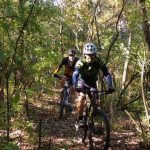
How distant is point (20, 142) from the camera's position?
828 centimetres

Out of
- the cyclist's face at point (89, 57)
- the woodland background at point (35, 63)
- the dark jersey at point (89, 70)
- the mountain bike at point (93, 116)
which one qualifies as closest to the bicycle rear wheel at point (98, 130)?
the mountain bike at point (93, 116)

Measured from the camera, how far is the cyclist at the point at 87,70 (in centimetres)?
782

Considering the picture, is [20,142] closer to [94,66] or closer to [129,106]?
[94,66]

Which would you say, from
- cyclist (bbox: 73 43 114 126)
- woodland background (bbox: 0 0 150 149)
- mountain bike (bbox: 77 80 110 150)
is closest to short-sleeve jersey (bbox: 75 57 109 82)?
cyclist (bbox: 73 43 114 126)

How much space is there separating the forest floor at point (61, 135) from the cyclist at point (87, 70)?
2.82 ft

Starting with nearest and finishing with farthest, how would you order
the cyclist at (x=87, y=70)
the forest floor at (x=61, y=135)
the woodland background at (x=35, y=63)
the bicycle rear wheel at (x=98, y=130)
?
the woodland background at (x=35, y=63) < the bicycle rear wheel at (x=98, y=130) < the cyclist at (x=87, y=70) < the forest floor at (x=61, y=135)

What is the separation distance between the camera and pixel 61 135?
9828 mm

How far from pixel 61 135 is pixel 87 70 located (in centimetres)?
254

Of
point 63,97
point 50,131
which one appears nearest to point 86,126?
point 50,131

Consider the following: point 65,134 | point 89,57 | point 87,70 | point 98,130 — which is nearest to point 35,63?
point 65,134

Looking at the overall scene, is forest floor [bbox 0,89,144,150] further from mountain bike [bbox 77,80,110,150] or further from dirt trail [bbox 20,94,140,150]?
mountain bike [bbox 77,80,110,150]

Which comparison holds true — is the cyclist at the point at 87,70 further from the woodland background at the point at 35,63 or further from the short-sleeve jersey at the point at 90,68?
the woodland background at the point at 35,63

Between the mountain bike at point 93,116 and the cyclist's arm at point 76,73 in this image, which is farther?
the cyclist's arm at point 76,73

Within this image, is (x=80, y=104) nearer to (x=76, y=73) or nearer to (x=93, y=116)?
(x=93, y=116)
